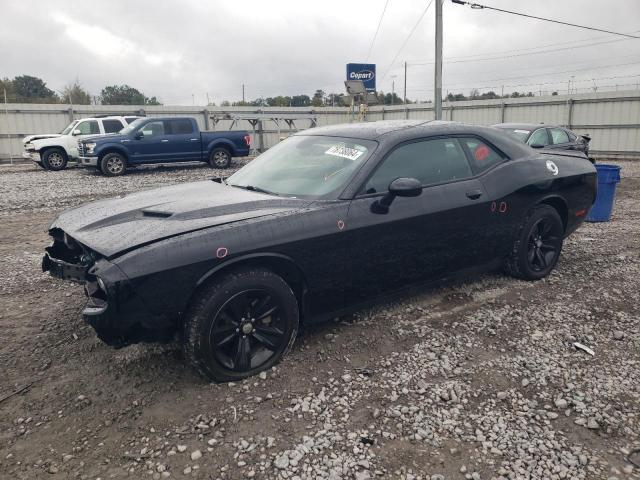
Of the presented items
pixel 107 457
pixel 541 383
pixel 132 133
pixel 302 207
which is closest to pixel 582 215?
pixel 541 383

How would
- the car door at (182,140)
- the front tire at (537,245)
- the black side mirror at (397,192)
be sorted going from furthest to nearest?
the car door at (182,140)
the front tire at (537,245)
the black side mirror at (397,192)

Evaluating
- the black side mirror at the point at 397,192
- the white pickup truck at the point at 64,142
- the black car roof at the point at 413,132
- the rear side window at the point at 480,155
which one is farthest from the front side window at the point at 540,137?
the white pickup truck at the point at 64,142

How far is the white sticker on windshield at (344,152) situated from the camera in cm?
369

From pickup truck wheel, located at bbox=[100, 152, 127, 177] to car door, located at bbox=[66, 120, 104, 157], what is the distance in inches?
84.8

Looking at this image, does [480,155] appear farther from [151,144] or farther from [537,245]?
[151,144]

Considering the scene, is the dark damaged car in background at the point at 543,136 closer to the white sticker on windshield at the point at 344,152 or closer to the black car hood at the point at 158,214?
the white sticker on windshield at the point at 344,152

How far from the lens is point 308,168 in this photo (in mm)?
3832

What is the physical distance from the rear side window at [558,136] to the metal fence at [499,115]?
8552 mm

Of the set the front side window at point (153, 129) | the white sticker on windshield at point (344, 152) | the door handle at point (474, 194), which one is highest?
the front side window at point (153, 129)

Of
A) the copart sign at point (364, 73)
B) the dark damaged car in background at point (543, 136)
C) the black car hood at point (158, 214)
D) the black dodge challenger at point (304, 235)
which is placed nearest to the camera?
the black dodge challenger at point (304, 235)

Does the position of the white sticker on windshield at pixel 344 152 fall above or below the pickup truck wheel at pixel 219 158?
above

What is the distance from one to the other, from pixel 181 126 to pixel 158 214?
13.1 m

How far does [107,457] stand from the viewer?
96.7 inches

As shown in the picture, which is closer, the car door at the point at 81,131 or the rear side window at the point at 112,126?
the car door at the point at 81,131
